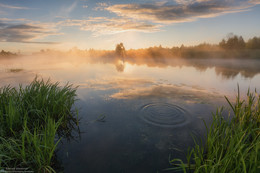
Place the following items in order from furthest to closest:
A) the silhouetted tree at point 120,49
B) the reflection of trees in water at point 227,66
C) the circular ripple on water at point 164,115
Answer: the silhouetted tree at point 120,49 < the reflection of trees in water at point 227,66 < the circular ripple on water at point 164,115

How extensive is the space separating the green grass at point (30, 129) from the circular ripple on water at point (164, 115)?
3.77m

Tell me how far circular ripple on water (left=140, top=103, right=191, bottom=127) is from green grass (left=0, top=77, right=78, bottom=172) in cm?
377

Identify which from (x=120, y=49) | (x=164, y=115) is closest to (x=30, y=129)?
(x=164, y=115)

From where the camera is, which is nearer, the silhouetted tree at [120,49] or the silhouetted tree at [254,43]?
the silhouetted tree at [254,43]

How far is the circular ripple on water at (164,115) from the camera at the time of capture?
6.18 m

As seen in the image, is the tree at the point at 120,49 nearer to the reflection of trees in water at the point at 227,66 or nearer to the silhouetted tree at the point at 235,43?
the reflection of trees in water at the point at 227,66

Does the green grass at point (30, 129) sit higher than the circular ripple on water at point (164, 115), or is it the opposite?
the green grass at point (30, 129)

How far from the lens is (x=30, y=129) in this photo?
459 cm

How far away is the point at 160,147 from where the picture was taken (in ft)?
15.3

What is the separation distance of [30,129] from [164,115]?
599 centimetres

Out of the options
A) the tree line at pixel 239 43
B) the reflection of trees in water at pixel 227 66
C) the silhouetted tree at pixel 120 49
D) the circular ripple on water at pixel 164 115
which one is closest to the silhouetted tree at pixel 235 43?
the tree line at pixel 239 43

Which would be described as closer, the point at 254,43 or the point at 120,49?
the point at 254,43

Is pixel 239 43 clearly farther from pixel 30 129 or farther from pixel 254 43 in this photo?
pixel 30 129

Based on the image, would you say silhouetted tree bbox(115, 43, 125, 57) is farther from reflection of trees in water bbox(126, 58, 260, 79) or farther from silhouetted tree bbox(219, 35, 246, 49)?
silhouetted tree bbox(219, 35, 246, 49)
